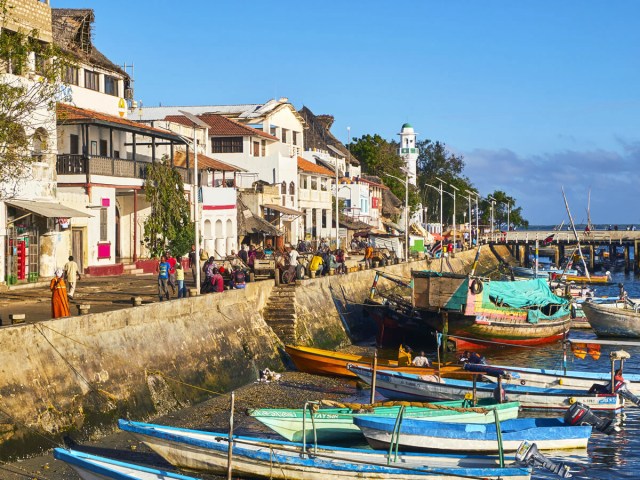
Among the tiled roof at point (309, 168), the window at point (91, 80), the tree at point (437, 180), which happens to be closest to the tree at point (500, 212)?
the tree at point (437, 180)

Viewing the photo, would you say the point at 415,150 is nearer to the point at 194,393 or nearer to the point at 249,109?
the point at 249,109

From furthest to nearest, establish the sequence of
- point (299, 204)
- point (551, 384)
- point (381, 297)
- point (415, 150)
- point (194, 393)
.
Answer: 1. point (415, 150)
2. point (299, 204)
3. point (381, 297)
4. point (551, 384)
5. point (194, 393)

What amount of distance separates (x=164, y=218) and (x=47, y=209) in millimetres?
9630

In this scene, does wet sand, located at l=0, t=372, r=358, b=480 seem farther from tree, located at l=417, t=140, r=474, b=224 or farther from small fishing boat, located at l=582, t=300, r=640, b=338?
tree, located at l=417, t=140, r=474, b=224

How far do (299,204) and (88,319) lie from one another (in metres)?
47.5

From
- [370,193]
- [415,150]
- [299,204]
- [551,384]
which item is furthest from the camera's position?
[415,150]

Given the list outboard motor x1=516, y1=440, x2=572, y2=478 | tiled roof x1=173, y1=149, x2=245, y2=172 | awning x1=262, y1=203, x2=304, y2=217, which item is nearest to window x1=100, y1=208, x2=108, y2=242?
tiled roof x1=173, y1=149, x2=245, y2=172

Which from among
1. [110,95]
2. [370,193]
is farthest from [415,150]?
[110,95]

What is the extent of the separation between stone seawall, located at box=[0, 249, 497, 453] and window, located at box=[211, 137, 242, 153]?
30692 millimetres

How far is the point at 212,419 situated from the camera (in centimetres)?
2550

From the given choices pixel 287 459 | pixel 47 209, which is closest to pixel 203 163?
pixel 47 209

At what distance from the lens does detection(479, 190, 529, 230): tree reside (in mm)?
158750

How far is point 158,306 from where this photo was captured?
93.3ft

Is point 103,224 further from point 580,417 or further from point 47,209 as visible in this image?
point 580,417
